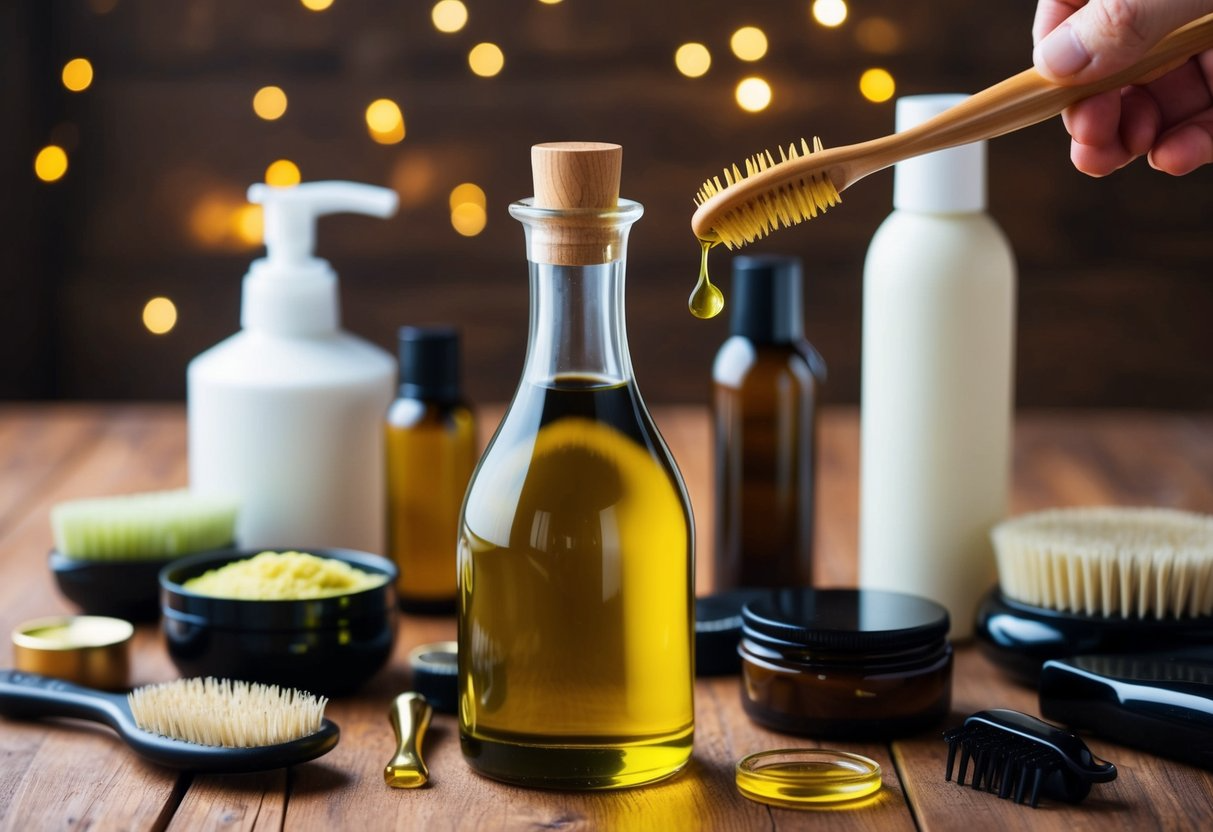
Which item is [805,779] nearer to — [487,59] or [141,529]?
[141,529]

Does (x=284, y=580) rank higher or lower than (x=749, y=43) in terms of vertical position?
lower

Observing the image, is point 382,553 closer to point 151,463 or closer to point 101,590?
point 101,590

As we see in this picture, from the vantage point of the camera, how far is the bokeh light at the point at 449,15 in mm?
1430

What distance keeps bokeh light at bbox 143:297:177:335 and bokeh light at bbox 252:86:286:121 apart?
22 cm

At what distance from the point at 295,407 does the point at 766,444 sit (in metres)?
0.25

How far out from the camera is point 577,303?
0.52 metres

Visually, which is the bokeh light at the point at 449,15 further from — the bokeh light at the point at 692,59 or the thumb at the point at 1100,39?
the thumb at the point at 1100,39

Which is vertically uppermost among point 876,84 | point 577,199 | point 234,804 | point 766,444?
point 876,84

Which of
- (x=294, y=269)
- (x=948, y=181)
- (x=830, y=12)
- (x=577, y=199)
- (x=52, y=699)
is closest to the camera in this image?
(x=577, y=199)

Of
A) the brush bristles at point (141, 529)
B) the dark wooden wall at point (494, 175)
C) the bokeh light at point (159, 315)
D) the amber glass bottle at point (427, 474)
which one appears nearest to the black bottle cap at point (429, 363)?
the amber glass bottle at point (427, 474)

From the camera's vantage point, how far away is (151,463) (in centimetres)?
111

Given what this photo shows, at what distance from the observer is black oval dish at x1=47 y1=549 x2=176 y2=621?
0.73 meters

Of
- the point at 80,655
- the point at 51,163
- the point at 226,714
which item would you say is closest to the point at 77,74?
the point at 51,163

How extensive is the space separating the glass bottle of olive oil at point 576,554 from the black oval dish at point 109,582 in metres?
0.26
